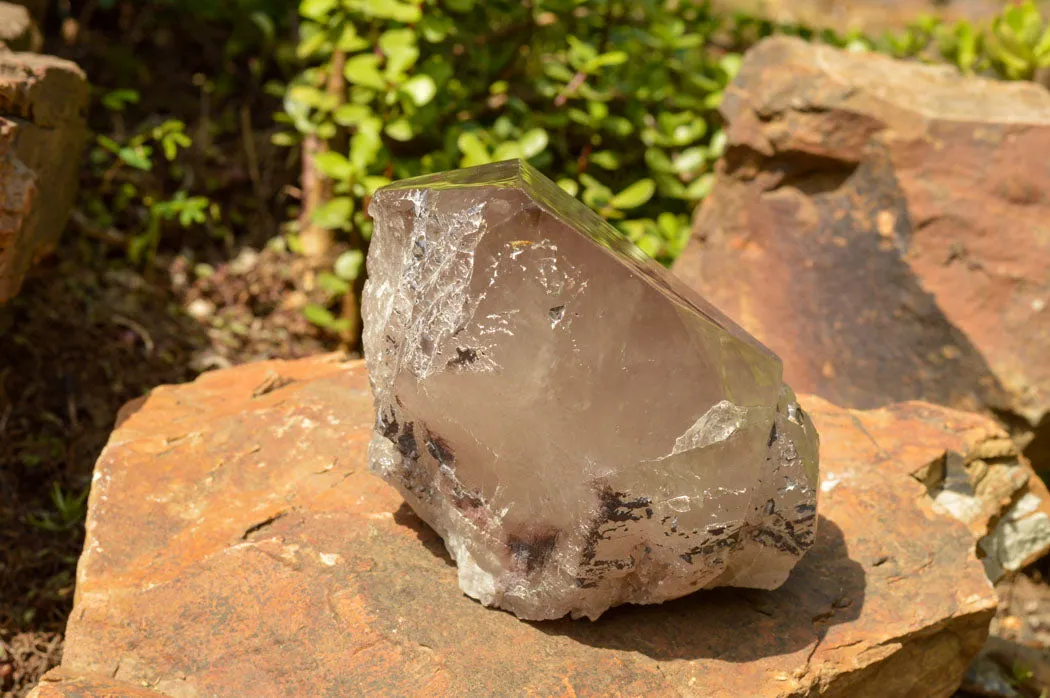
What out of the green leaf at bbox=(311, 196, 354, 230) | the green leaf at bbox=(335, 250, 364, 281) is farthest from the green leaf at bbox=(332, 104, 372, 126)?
the green leaf at bbox=(335, 250, 364, 281)

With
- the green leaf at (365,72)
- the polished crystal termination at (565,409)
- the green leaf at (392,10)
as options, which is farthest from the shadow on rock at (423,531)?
the green leaf at (392,10)

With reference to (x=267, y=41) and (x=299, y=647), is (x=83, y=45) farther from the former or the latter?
(x=299, y=647)

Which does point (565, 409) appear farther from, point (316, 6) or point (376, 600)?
point (316, 6)

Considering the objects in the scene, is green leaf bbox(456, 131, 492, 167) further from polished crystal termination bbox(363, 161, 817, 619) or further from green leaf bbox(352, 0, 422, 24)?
polished crystal termination bbox(363, 161, 817, 619)

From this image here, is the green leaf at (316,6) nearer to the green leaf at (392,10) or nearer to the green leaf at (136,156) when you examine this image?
the green leaf at (392,10)

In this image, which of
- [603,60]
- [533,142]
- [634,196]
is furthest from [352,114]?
[634,196]

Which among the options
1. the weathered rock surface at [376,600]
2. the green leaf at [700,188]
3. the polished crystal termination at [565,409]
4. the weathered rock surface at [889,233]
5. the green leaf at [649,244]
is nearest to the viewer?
the polished crystal termination at [565,409]
